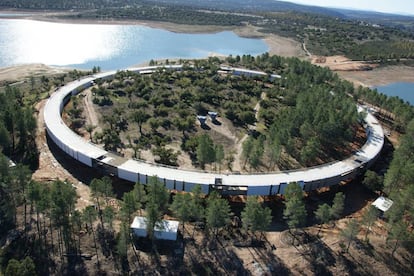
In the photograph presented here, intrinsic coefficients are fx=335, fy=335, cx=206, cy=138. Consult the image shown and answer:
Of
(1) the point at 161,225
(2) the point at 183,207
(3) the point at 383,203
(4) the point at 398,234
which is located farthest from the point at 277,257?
(3) the point at 383,203

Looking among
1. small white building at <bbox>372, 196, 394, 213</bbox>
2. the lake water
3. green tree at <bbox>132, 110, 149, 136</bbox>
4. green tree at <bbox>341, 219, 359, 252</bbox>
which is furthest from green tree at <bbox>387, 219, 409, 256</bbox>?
the lake water

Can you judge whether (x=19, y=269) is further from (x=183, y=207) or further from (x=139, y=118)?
(x=139, y=118)

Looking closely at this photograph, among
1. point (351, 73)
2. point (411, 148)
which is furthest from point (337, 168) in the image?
point (351, 73)

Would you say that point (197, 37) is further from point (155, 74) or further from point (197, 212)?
point (197, 212)

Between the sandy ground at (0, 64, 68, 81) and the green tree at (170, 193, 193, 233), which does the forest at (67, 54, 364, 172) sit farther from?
the sandy ground at (0, 64, 68, 81)

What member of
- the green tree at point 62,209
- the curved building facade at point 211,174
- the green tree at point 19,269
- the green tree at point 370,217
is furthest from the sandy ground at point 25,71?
the green tree at point 370,217

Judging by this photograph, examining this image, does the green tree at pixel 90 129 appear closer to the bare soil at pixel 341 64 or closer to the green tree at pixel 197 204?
the green tree at pixel 197 204
